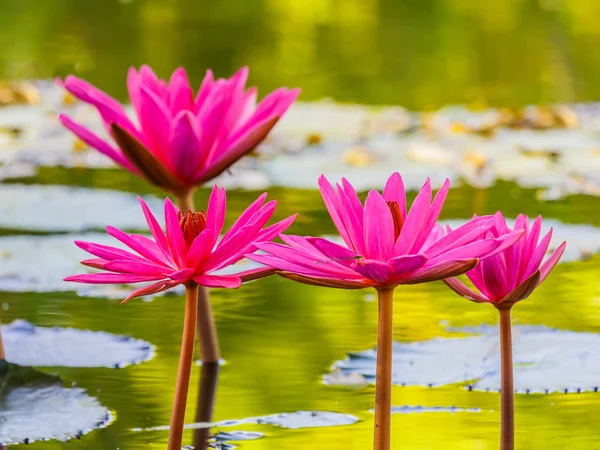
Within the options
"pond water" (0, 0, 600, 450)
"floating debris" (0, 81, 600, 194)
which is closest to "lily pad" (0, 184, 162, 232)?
"pond water" (0, 0, 600, 450)

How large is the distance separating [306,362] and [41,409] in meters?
0.36

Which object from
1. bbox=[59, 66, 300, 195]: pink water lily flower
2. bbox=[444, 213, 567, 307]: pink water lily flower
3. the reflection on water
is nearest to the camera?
bbox=[444, 213, 567, 307]: pink water lily flower

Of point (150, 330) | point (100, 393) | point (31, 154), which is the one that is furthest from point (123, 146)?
point (31, 154)

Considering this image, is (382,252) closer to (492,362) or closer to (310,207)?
(492,362)

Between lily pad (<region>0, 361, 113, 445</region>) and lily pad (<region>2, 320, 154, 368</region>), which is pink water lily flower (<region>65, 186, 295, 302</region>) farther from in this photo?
lily pad (<region>2, 320, 154, 368</region>)

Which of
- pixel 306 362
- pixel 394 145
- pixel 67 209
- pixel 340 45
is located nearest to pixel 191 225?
pixel 306 362

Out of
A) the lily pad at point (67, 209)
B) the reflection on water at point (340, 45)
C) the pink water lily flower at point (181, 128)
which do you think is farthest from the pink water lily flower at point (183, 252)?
the reflection on water at point (340, 45)

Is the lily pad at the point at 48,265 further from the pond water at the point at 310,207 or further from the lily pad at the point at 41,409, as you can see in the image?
the lily pad at the point at 41,409

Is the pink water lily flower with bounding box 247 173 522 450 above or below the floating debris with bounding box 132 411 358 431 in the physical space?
above

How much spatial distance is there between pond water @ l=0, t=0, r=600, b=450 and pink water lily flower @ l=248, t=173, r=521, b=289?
27 centimetres

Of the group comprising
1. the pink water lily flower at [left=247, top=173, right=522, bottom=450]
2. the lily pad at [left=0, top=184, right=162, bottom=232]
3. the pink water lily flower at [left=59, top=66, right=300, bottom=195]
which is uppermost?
the lily pad at [left=0, top=184, right=162, bottom=232]

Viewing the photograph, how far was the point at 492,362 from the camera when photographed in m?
1.43

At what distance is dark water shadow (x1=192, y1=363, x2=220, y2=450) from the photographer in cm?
117

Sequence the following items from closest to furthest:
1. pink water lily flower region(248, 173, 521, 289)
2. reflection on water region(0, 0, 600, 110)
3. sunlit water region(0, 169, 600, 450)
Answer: pink water lily flower region(248, 173, 521, 289) → sunlit water region(0, 169, 600, 450) → reflection on water region(0, 0, 600, 110)
